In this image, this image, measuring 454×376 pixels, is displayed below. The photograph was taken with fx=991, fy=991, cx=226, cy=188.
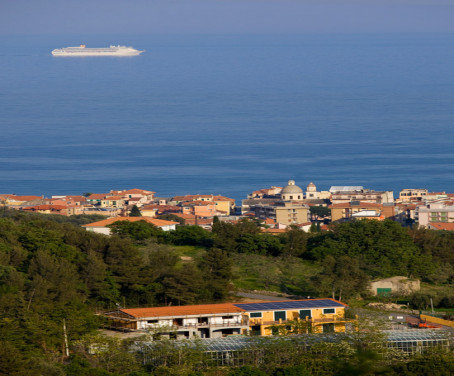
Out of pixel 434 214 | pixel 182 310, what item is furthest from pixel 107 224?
pixel 434 214

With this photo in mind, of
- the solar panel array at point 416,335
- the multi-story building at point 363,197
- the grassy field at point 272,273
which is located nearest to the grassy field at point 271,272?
the grassy field at point 272,273

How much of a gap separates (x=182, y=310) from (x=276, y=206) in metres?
38.1

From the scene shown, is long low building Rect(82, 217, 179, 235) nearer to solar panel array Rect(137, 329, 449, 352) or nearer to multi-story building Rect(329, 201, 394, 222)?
solar panel array Rect(137, 329, 449, 352)

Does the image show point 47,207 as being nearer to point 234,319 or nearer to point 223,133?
point 234,319

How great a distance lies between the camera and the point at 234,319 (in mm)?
23438

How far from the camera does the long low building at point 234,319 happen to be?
23.0 m

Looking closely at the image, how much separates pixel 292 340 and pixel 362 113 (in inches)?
4344

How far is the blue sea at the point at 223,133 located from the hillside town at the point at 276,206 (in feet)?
32.1

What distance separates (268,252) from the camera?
32562 mm

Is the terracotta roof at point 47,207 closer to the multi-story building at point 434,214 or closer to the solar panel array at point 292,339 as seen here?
the multi-story building at point 434,214

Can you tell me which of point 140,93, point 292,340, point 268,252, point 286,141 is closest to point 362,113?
point 286,141

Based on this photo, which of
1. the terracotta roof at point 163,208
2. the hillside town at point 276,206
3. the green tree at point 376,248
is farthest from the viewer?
the terracotta roof at point 163,208

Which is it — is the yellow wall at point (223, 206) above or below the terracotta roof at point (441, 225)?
above

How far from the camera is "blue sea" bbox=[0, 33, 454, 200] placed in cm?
8331
